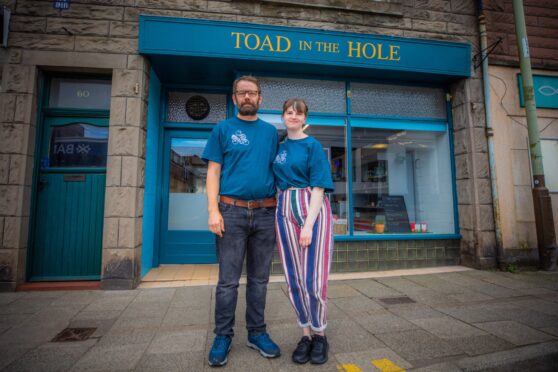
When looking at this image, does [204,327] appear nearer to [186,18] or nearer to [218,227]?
[218,227]

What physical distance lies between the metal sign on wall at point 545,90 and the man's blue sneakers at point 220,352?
6.83m

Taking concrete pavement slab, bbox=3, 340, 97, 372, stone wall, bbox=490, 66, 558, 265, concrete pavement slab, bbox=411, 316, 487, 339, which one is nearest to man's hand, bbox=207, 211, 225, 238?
concrete pavement slab, bbox=3, 340, 97, 372

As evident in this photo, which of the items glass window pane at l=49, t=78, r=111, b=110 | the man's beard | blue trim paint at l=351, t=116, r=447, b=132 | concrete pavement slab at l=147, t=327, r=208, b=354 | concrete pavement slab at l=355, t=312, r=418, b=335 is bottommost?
concrete pavement slab at l=147, t=327, r=208, b=354

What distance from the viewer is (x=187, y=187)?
543 cm

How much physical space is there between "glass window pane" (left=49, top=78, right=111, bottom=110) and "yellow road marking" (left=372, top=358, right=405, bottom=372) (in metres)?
4.87

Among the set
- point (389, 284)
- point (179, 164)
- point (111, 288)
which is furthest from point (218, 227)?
point (179, 164)

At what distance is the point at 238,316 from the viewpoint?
2977 mm

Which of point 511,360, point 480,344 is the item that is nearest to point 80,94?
point 480,344

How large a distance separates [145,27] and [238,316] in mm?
4408

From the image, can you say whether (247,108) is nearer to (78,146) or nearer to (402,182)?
(78,146)

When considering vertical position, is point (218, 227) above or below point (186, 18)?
below

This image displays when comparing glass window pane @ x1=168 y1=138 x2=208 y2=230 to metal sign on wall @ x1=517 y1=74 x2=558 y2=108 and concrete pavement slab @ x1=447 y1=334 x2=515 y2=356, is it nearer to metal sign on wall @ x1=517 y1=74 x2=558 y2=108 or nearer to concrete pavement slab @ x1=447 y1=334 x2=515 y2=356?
concrete pavement slab @ x1=447 y1=334 x2=515 y2=356

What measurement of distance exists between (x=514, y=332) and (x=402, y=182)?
11.5ft

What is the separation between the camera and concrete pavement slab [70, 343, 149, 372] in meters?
2.07
